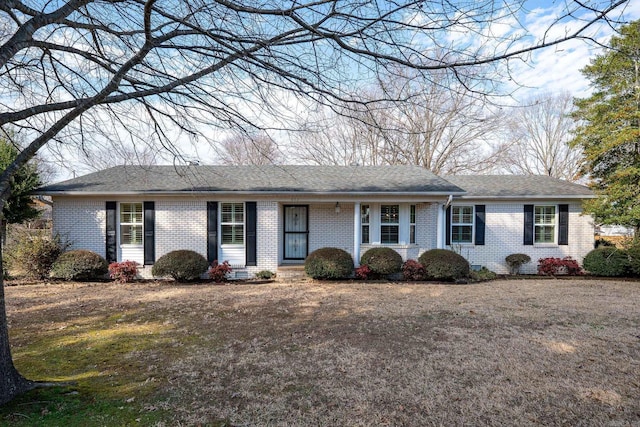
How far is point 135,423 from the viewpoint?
2.94 metres

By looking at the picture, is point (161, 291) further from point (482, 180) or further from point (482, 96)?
point (482, 180)

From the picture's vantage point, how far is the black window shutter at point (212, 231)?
11.0m

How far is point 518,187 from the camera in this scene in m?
12.8

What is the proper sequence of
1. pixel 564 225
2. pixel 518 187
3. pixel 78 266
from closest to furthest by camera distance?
pixel 78 266, pixel 564 225, pixel 518 187

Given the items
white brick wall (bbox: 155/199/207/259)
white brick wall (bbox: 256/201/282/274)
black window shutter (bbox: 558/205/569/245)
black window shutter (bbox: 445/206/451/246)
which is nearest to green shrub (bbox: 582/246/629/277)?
black window shutter (bbox: 558/205/569/245)

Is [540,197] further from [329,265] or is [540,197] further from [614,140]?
[329,265]

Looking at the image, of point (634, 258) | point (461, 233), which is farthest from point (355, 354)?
point (634, 258)

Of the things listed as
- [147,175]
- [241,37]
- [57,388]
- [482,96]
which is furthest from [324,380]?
[147,175]

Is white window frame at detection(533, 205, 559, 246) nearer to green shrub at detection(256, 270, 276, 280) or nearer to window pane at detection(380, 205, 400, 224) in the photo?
window pane at detection(380, 205, 400, 224)

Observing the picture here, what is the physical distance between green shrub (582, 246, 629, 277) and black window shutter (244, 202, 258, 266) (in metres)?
11.7

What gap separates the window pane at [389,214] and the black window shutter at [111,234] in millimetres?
9169

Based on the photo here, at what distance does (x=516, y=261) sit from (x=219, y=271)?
1062cm

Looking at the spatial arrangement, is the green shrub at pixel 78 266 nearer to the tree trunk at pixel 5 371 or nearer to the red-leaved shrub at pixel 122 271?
the red-leaved shrub at pixel 122 271

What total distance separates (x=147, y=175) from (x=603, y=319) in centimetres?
1341
